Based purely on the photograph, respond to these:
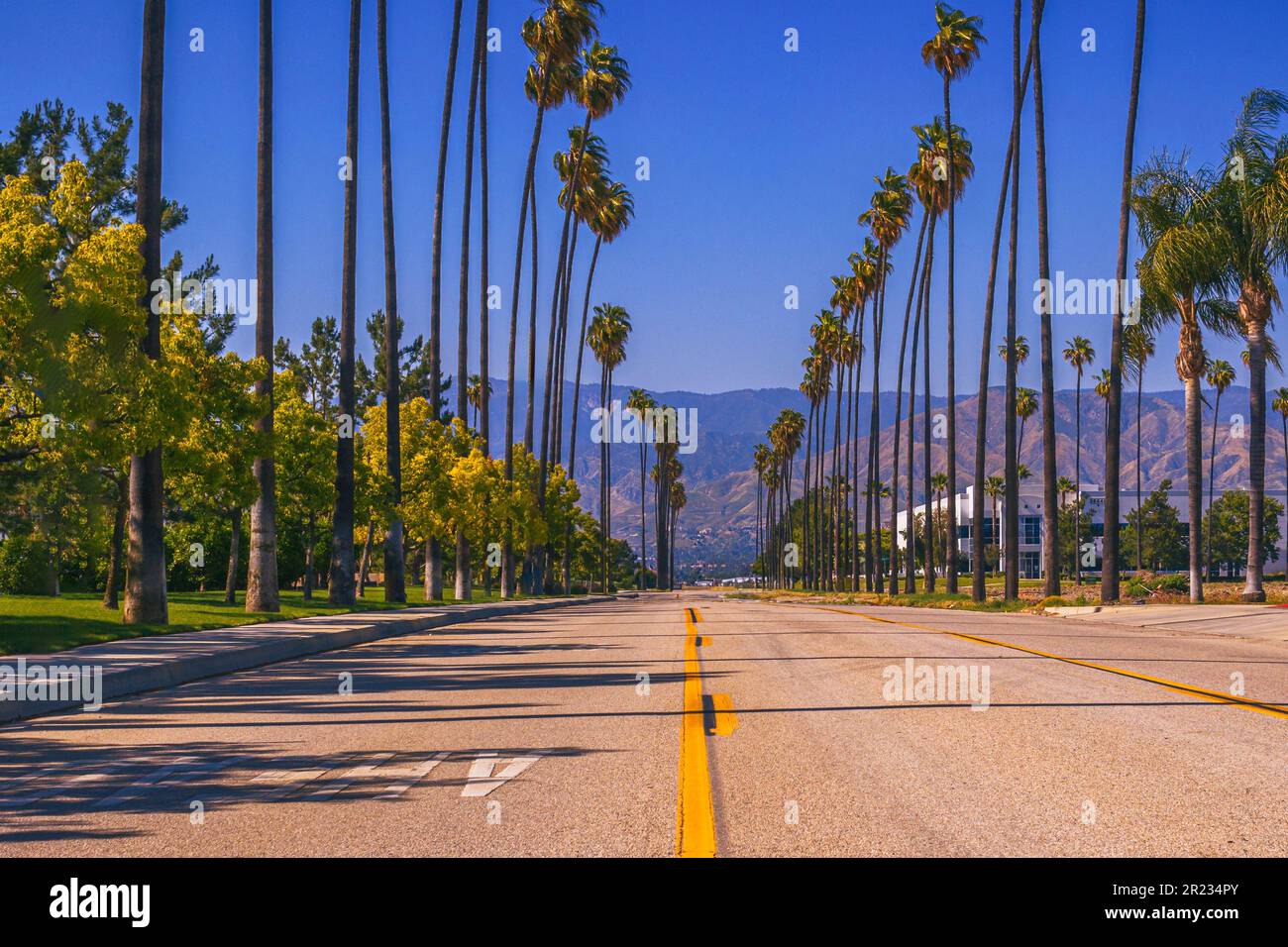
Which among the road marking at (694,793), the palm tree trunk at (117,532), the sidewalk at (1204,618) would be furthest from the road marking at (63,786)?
the palm tree trunk at (117,532)

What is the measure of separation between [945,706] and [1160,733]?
2.36m

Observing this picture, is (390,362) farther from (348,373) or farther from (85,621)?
(85,621)

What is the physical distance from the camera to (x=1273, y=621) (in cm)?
2638

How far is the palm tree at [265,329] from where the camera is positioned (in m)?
29.8

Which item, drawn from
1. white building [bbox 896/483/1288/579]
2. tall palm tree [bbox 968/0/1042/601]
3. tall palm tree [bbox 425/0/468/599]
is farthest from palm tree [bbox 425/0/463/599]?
white building [bbox 896/483/1288/579]

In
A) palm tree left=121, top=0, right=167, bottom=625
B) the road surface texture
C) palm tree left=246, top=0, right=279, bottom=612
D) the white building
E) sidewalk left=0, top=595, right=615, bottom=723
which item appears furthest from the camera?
the white building

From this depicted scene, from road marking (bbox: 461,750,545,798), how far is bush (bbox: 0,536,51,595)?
1223 inches

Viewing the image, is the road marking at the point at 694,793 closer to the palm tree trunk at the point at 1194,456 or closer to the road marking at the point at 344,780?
the road marking at the point at 344,780

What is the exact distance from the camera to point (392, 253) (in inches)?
1565

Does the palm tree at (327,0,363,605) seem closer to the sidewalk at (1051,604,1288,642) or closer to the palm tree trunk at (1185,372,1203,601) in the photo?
the sidewalk at (1051,604,1288,642)

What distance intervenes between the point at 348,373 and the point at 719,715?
88.6 ft

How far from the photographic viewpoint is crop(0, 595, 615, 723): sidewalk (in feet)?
47.4

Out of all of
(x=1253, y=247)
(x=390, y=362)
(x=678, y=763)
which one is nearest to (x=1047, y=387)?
(x=1253, y=247)
